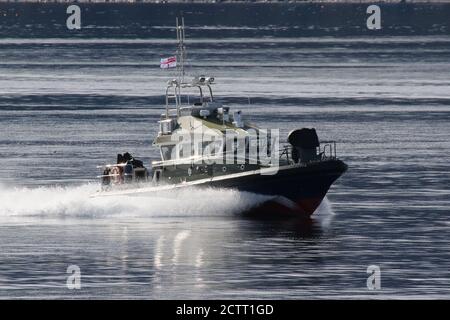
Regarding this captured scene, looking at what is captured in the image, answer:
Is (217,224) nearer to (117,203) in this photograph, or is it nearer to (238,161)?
(238,161)

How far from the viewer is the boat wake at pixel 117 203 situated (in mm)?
64062

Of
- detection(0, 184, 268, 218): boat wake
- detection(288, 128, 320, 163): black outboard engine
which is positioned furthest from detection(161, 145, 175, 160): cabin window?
detection(288, 128, 320, 163): black outboard engine

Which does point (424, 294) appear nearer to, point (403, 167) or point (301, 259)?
point (301, 259)

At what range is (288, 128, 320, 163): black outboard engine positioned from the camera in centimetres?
6266

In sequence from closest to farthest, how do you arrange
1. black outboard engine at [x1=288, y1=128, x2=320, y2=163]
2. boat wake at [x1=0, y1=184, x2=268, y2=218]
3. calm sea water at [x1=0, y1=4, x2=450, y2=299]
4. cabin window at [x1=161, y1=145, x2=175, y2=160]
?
calm sea water at [x1=0, y1=4, x2=450, y2=299] < black outboard engine at [x1=288, y1=128, x2=320, y2=163] < boat wake at [x1=0, y1=184, x2=268, y2=218] < cabin window at [x1=161, y1=145, x2=175, y2=160]

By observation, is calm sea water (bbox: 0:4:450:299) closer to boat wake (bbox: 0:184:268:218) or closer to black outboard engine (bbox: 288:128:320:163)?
boat wake (bbox: 0:184:268:218)

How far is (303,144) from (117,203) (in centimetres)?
826

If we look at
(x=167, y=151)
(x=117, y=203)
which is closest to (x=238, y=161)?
(x=167, y=151)

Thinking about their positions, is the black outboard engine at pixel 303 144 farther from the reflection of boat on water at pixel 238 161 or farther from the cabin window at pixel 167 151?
the cabin window at pixel 167 151

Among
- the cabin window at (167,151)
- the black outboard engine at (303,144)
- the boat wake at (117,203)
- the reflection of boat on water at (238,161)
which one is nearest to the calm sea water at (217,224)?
the boat wake at (117,203)

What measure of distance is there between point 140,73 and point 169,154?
111994 millimetres

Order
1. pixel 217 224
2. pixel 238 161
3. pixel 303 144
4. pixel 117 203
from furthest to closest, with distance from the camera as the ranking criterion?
pixel 117 203 → pixel 217 224 → pixel 238 161 → pixel 303 144

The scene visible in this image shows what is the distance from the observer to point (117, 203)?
6681 centimetres

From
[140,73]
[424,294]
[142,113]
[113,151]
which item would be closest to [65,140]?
[113,151]
